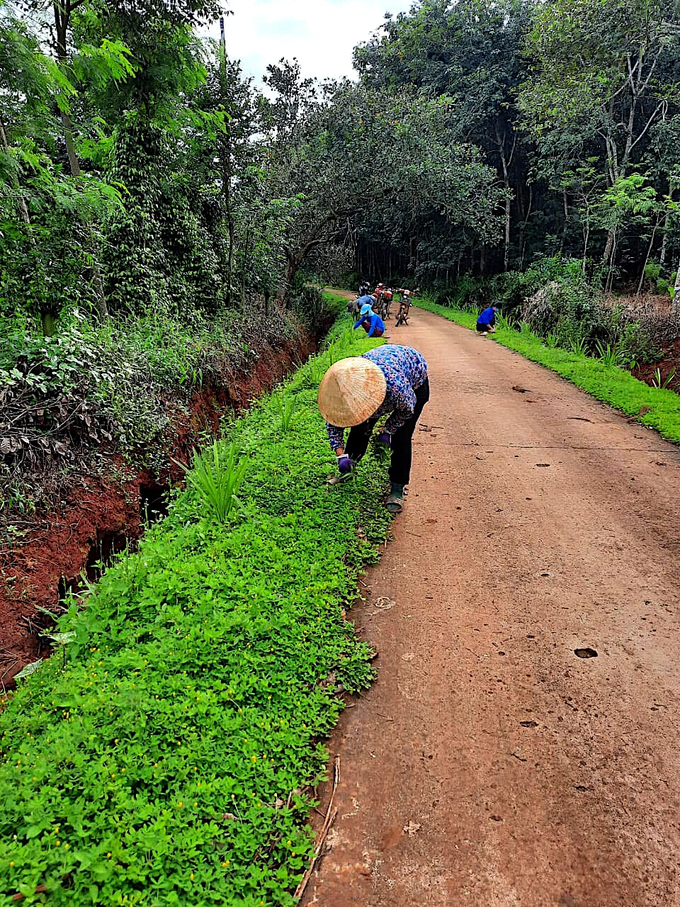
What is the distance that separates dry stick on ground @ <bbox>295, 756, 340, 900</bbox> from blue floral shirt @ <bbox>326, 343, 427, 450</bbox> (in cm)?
210

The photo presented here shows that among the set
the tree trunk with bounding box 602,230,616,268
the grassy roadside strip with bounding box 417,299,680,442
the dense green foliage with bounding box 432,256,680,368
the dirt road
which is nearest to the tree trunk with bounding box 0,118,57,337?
the dirt road

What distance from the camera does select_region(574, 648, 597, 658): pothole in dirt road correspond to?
2573 millimetres

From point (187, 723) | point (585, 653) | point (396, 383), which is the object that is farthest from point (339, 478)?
point (187, 723)

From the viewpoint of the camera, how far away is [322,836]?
1818 mm

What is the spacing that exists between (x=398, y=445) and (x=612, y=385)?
5196 mm

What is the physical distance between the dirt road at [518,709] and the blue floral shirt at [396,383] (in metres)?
0.88

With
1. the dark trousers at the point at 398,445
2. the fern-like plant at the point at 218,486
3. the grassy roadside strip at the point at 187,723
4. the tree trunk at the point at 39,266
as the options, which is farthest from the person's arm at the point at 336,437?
the tree trunk at the point at 39,266

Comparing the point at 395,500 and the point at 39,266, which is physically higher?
the point at 39,266

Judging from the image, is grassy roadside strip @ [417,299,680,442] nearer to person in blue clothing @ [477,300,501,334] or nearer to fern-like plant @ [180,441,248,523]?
person in blue clothing @ [477,300,501,334]

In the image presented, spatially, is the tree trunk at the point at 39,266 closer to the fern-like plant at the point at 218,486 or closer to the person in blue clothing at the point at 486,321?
the fern-like plant at the point at 218,486

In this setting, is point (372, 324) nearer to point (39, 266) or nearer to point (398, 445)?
point (39, 266)

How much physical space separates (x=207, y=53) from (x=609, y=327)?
8.59 metres

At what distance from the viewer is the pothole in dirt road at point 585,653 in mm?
2573

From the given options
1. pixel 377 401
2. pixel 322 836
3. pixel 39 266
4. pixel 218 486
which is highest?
pixel 39 266
